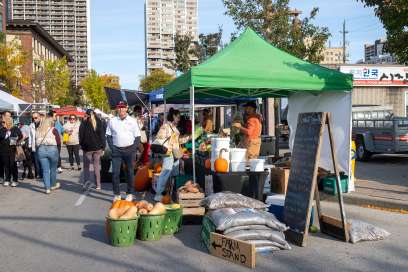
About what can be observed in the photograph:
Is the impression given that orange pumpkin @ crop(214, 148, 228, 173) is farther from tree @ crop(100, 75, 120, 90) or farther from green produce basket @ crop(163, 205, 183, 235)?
Answer: tree @ crop(100, 75, 120, 90)

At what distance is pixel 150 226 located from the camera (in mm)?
6590

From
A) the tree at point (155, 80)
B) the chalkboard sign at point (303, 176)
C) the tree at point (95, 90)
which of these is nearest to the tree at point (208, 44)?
the chalkboard sign at point (303, 176)

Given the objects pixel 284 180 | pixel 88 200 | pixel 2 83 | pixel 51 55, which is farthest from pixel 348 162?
pixel 51 55

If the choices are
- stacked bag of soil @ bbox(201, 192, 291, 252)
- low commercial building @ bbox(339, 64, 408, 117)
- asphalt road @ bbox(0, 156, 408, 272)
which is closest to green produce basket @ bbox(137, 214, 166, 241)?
asphalt road @ bbox(0, 156, 408, 272)

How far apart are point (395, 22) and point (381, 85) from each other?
70.4ft

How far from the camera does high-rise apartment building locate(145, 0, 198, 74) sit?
141 metres

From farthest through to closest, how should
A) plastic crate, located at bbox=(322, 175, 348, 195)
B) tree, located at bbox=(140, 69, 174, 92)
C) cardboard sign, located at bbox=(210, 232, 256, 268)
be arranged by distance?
tree, located at bbox=(140, 69, 174, 92) → plastic crate, located at bbox=(322, 175, 348, 195) → cardboard sign, located at bbox=(210, 232, 256, 268)

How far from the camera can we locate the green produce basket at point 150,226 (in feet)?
21.5

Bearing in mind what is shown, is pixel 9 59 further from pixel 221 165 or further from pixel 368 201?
pixel 368 201

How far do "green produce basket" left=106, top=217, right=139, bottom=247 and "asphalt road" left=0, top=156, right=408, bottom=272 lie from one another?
0.10m

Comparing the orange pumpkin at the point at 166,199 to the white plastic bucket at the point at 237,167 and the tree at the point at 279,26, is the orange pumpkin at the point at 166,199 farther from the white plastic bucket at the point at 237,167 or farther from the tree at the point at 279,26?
the tree at the point at 279,26

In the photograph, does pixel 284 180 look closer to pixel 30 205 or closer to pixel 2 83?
pixel 30 205

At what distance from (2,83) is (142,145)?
35.6m

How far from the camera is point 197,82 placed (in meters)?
8.84
